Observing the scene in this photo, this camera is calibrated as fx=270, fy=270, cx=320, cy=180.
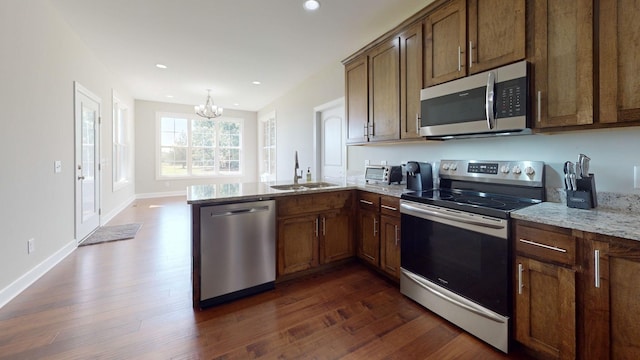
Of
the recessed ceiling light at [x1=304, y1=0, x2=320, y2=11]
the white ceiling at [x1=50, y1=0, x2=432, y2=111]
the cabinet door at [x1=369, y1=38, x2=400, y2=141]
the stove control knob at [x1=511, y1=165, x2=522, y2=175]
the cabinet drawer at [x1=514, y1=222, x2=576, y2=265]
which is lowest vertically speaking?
the cabinet drawer at [x1=514, y1=222, x2=576, y2=265]

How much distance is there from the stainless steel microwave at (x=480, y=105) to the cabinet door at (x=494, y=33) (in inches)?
3.3

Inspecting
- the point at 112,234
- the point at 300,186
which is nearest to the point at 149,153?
the point at 112,234

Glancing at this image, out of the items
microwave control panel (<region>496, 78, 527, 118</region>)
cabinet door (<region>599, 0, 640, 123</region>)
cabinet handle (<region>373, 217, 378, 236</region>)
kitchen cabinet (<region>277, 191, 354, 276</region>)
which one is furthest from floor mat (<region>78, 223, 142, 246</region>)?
cabinet door (<region>599, 0, 640, 123</region>)

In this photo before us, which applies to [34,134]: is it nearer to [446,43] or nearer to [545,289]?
[446,43]

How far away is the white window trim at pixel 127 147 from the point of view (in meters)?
5.44

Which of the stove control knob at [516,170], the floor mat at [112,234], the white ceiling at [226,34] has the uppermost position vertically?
the white ceiling at [226,34]

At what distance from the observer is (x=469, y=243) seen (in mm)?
1798

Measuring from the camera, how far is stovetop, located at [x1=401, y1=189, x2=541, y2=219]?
66.0 inches

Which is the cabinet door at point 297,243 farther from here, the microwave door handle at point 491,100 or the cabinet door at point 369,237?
the microwave door handle at point 491,100

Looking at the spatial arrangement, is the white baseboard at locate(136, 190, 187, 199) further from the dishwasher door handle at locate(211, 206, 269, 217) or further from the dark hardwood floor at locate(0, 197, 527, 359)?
the dishwasher door handle at locate(211, 206, 269, 217)

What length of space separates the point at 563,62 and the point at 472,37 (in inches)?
24.7

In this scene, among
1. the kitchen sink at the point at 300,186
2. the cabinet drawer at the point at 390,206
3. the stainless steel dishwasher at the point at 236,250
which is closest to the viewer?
the stainless steel dishwasher at the point at 236,250

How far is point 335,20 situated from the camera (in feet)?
9.88

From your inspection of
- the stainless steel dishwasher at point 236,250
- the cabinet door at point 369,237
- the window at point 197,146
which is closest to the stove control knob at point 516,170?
the cabinet door at point 369,237
